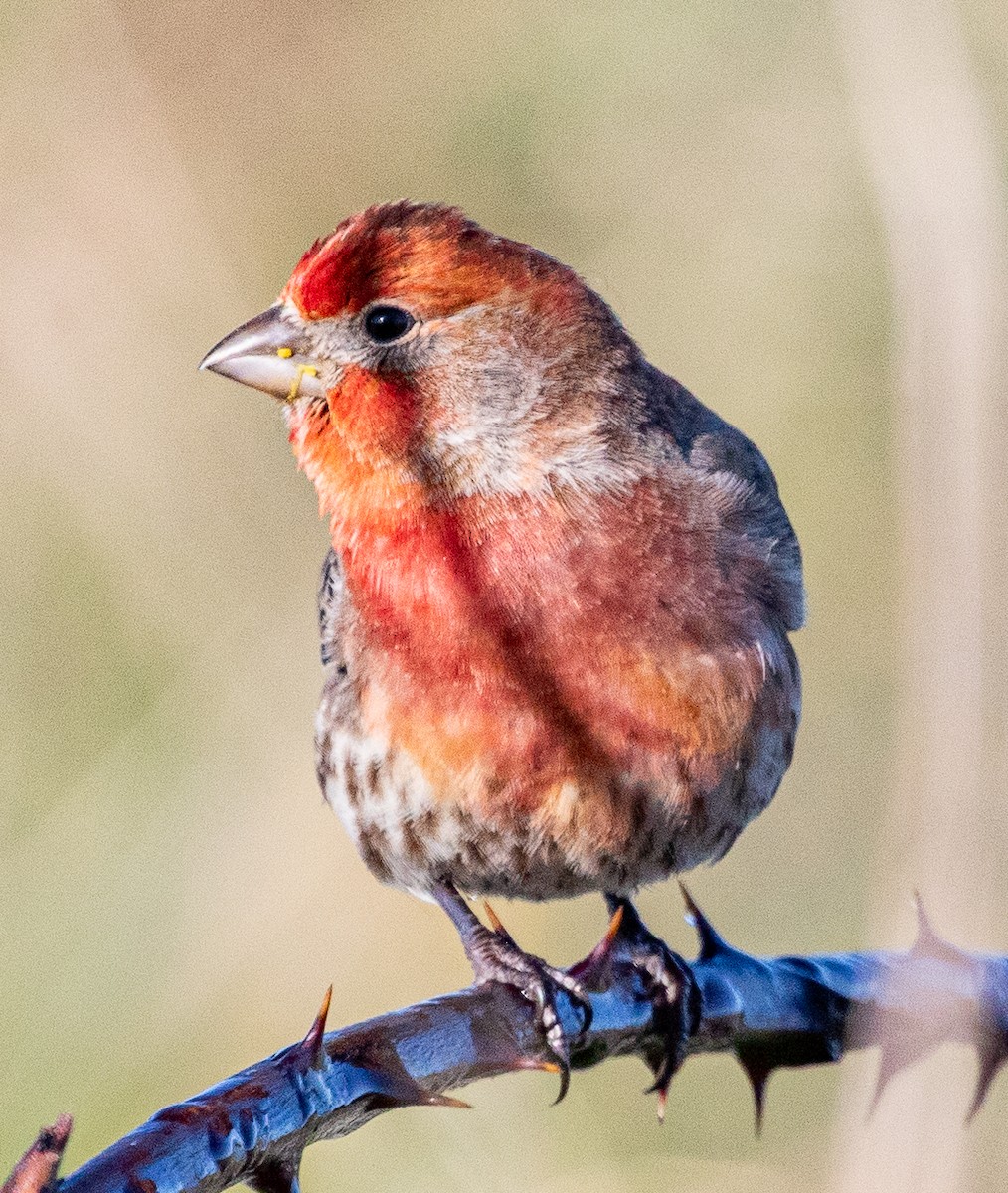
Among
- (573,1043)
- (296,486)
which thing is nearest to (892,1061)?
(573,1043)

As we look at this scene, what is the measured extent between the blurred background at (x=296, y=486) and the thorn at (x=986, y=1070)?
6.00ft

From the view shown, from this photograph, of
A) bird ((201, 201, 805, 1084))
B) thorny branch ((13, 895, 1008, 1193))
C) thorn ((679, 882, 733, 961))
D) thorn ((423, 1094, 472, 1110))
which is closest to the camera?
thorny branch ((13, 895, 1008, 1193))

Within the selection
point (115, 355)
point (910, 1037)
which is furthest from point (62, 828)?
point (910, 1037)

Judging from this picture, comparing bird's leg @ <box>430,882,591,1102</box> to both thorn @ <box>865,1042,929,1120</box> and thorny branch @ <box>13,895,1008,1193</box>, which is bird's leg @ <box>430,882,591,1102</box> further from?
thorn @ <box>865,1042,929,1120</box>

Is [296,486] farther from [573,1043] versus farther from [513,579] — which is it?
[573,1043]

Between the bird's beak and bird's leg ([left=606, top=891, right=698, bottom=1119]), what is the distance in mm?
1202

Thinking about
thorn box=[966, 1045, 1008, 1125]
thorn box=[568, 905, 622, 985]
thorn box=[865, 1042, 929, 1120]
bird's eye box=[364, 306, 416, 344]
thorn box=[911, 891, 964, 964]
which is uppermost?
bird's eye box=[364, 306, 416, 344]

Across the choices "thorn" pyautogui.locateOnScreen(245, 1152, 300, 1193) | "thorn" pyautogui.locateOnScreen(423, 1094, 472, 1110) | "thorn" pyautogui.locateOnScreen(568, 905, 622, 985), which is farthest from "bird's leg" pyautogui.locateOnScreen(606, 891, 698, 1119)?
"thorn" pyautogui.locateOnScreen(245, 1152, 300, 1193)

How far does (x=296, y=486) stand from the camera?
5727 millimetres

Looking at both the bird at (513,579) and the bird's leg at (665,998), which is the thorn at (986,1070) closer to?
the bird's leg at (665,998)

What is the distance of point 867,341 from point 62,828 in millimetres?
3009

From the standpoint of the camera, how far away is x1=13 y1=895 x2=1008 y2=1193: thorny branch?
192 centimetres

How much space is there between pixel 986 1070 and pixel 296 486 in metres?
3.55

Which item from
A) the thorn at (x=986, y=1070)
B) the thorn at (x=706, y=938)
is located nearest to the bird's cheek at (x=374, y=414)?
the thorn at (x=706, y=938)
